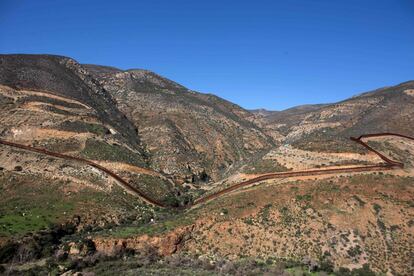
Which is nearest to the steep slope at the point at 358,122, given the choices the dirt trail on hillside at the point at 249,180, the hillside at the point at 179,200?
the hillside at the point at 179,200

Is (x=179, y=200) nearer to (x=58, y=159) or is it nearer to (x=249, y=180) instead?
(x=249, y=180)

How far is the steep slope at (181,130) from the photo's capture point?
67.7 m

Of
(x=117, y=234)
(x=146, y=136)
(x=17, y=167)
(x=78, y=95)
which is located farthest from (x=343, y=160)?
(x=78, y=95)

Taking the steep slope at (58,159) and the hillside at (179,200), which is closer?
the hillside at (179,200)

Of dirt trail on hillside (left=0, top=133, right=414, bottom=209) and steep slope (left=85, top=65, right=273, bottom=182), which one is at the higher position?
steep slope (left=85, top=65, right=273, bottom=182)

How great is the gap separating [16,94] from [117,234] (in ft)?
116

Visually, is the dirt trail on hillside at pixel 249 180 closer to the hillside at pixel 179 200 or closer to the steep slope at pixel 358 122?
the hillside at pixel 179 200

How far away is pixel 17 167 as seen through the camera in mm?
44938

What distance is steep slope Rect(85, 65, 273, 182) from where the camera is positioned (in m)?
67.7

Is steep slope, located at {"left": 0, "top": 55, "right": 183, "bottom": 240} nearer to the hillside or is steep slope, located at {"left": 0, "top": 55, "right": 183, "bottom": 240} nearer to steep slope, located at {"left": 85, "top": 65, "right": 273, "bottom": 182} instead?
the hillside

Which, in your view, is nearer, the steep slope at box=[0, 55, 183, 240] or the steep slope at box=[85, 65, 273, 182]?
the steep slope at box=[0, 55, 183, 240]

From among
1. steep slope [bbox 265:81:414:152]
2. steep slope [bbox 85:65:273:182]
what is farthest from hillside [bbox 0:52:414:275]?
steep slope [bbox 85:65:273:182]

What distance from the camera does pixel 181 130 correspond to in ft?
267

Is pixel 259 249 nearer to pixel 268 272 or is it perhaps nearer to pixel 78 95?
pixel 268 272
